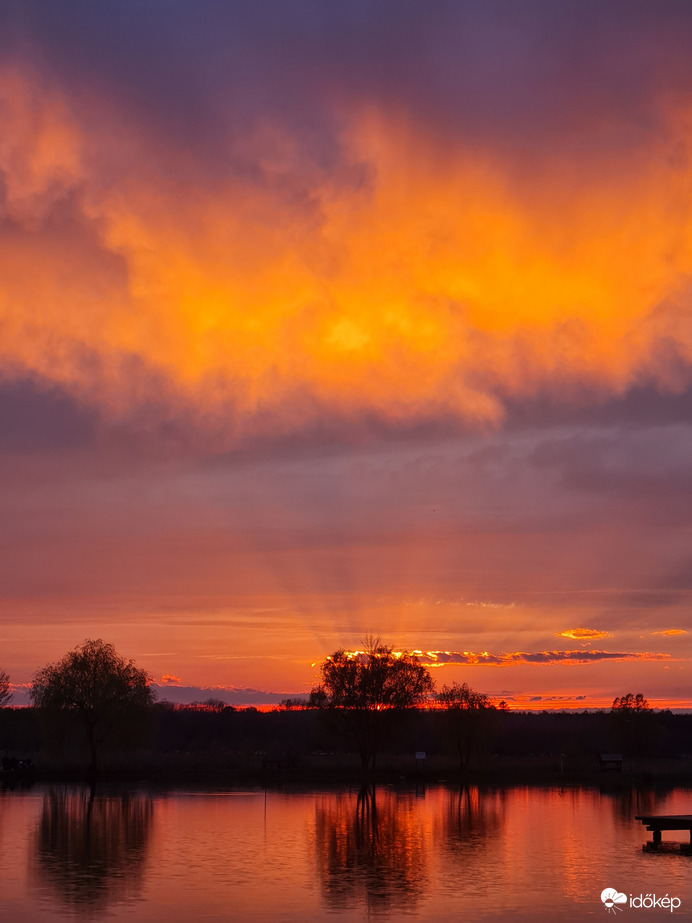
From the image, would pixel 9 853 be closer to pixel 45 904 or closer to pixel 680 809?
pixel 45 904

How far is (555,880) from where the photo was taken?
2480 centimetres

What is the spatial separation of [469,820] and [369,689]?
42506mm

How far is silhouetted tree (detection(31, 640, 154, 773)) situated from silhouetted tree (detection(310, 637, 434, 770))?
51.1ft

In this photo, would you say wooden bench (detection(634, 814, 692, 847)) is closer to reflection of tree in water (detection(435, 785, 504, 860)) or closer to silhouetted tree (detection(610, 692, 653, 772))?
reflection of tree in water (detection(435, 785, 504, 860))

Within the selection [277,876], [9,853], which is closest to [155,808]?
[9,853]

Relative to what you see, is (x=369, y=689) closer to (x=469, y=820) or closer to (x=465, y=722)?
(x=465, y=722)
